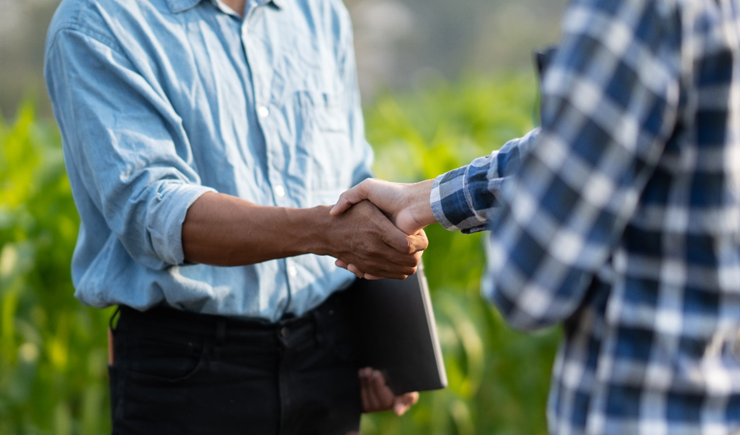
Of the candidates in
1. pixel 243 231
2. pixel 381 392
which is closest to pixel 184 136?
pixel 243 231

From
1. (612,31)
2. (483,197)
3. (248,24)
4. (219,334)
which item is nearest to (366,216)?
(483,197)

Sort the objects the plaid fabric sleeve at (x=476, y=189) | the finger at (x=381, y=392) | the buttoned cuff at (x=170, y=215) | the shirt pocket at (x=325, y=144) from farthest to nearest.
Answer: the finger at (x=381, y=392), the shirt pocket at (x=325, y=144), the buttoned cuff at (x=170, y=215), the plaid fabric sleeve at (x=476, y=189)

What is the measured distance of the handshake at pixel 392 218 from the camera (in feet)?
5.34

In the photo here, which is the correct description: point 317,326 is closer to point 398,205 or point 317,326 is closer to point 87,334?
point 398,205

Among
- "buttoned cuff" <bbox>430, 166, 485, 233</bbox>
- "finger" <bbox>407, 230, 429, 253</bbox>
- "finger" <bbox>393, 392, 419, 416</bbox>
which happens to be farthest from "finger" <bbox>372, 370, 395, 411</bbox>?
"buttoned cuff" <bbox>430, 166, 485, 233</bbox>

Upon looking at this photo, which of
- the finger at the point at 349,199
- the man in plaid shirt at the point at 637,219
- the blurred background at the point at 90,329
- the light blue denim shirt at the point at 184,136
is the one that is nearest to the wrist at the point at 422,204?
the finger at the point at 349,199

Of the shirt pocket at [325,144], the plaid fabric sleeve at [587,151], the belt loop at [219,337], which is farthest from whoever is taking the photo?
the shirt pocket at [325,144]

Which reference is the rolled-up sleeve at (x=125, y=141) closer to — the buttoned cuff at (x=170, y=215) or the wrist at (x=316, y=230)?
the buttoned cuff at (x=170, y=215)

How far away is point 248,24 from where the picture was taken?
184cm

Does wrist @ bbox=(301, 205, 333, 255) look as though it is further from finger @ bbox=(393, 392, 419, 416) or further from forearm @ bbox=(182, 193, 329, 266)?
finger @ bbox=(393, 392, 419, 416)

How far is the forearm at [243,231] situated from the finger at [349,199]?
0.09 ft

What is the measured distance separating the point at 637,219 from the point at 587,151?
13 cm

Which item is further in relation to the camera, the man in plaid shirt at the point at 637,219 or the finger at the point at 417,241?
the finger at the point at 417,241

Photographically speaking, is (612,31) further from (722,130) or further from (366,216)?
(366,216)
